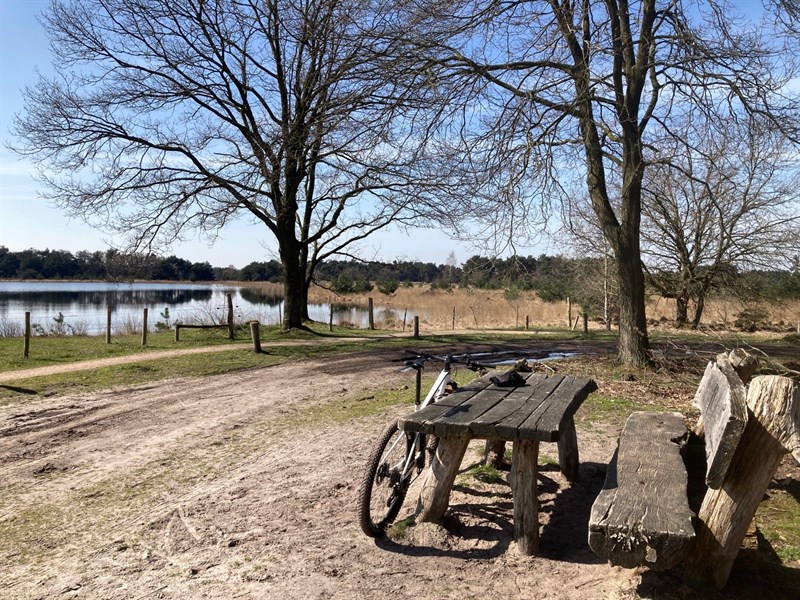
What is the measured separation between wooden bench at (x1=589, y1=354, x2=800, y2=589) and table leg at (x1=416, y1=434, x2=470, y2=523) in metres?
1.03

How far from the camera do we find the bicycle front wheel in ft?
12.7

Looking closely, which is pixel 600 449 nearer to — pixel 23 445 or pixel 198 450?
pixel 198 450

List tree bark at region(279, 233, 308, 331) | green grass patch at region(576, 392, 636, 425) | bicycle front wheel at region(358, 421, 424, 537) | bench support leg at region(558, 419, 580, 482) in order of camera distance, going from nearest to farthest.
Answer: bicycle front wheel at region(358, 421, 424, 537), bench support leg at region(558, 419, 580, 482), green grass patch at region(576, 392, 636, 425), tree bark at region(279, 233, 308, 331)

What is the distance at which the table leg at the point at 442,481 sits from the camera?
4.14 m

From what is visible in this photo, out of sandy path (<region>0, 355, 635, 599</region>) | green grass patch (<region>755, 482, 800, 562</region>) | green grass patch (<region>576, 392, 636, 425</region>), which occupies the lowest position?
sandy path (<region>0, 355, 635, 599</region>)

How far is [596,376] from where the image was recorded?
994cm

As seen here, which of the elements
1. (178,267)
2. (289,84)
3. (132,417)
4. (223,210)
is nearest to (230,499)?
(132,417)

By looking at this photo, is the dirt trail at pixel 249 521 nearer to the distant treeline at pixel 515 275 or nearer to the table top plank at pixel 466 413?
the table top plank at pixel 466 413

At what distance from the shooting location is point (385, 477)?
419 cm

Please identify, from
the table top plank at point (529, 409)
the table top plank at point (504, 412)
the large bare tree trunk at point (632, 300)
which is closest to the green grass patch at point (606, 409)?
the table top plank at point (529, 409)

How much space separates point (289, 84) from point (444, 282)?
3308cm

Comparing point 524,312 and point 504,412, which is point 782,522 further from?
point 524,312

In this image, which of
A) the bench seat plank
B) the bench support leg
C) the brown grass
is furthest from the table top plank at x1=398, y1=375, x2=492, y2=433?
the brown grass

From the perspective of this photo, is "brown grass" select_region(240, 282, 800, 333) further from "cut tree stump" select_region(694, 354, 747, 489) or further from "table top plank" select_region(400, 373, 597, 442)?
"cut tree stump" select_region(694, 354, 747, 489)
